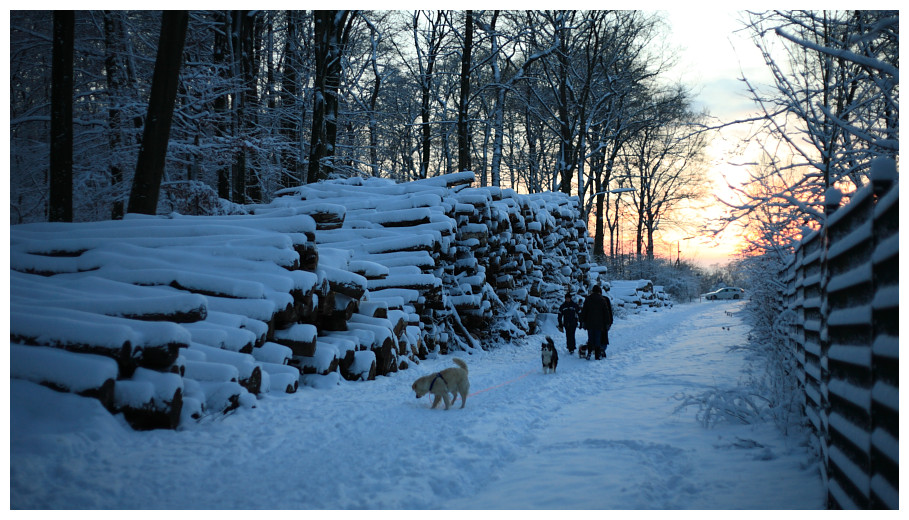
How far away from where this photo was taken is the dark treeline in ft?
45.8

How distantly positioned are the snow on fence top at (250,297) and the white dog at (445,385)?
151cm

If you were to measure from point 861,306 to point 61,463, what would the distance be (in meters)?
4.85

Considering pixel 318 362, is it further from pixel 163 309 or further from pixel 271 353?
pixel 163 309

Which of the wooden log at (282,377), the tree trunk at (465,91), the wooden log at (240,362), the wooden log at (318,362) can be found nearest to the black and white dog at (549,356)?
the wooden log at (318,362)

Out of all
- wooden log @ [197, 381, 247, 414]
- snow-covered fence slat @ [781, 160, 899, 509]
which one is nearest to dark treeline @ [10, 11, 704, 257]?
snow-covered fence slat @ [781, 160, 899, 509]

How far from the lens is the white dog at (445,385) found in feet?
21.6

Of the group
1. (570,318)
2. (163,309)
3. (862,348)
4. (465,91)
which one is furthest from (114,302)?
(465,91)

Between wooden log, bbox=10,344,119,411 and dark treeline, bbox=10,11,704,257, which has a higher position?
dark treeline, bbox=10,11,704,257

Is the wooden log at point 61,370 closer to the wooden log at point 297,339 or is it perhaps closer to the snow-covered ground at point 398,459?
the snow-covered ground at point 398,459

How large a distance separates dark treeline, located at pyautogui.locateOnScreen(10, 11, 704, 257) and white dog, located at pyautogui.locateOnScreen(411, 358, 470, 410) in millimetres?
4511

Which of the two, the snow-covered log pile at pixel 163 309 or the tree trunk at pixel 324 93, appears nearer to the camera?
the snow-covered log pile at pixel 163 309

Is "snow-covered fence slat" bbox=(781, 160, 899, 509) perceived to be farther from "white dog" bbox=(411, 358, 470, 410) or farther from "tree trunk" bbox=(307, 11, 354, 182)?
"tree trunk" bbox=(307, 11, 354, 182)

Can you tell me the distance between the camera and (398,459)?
454cm

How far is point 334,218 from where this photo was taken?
10.6 metres
